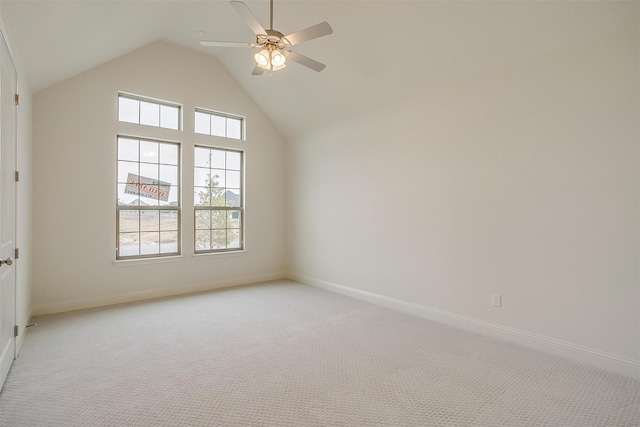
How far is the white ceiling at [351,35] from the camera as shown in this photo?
2707 mm

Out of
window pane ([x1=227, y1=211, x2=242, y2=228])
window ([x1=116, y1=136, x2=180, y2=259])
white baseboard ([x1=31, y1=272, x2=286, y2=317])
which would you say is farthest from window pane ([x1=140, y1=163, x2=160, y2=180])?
white baseboard ([x1=31, y1=272, x2=286, y2=317])

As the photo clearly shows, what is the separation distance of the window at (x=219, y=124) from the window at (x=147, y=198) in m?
0.55

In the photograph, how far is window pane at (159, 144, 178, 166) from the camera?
16.2ft

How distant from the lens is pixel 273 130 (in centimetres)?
602

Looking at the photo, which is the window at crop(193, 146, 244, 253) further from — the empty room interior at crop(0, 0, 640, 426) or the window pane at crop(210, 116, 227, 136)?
the window pane at crop(210, 116, 227, 136)

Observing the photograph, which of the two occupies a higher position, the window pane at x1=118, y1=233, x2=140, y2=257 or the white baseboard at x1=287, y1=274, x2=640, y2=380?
the window pane at x1=118, y1=233, x2=140, y2=257

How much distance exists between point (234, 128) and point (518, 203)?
4407mm

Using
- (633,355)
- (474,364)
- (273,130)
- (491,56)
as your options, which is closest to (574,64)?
(491,56)

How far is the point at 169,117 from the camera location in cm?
498

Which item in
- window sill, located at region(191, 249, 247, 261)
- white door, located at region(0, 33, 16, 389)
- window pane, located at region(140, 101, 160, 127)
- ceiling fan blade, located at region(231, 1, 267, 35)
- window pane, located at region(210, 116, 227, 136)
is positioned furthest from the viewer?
window pane, located at region(210, 116, 227, 136)

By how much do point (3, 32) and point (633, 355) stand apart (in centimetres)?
520

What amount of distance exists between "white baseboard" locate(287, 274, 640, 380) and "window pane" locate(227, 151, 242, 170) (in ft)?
9.66

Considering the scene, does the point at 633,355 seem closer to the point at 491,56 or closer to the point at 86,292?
the point at 491,56

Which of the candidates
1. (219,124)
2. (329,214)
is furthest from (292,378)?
(219,124)
